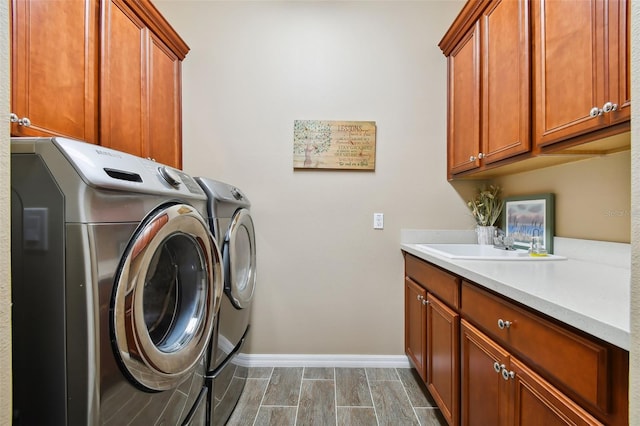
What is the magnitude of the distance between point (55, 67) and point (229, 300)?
1.25 meters

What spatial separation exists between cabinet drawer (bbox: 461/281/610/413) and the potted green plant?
3.32 feet

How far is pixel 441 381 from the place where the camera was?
138 centimetres

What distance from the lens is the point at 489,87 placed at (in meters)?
1.51

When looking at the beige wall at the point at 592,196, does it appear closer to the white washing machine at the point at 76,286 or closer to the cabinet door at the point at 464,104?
the cabinet door at the point at 464,104

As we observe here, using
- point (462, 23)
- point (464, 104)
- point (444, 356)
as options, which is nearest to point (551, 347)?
point (444, 356)

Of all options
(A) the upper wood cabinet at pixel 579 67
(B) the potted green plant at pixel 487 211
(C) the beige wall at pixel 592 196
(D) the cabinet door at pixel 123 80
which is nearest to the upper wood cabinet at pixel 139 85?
(D) the cabinet door at pixel 123 80

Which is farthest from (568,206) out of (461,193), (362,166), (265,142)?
(265,142)

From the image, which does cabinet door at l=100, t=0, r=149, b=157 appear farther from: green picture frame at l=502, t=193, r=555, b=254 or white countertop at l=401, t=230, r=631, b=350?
green picture frame at l=502, t=193, r=555, b=254

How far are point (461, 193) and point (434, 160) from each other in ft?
1.06

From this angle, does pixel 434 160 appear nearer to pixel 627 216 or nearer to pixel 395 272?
pixel 395 272

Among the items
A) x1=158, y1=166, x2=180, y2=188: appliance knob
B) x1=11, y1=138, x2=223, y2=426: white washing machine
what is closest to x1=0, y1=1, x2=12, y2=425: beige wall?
x1=11, y1=138, x2=223, y2=426: white washing machine

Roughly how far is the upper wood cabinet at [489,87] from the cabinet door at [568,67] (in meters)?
0.06

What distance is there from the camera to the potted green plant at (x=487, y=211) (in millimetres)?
1903

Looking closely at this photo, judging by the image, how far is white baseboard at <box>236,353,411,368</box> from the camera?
1977mm
